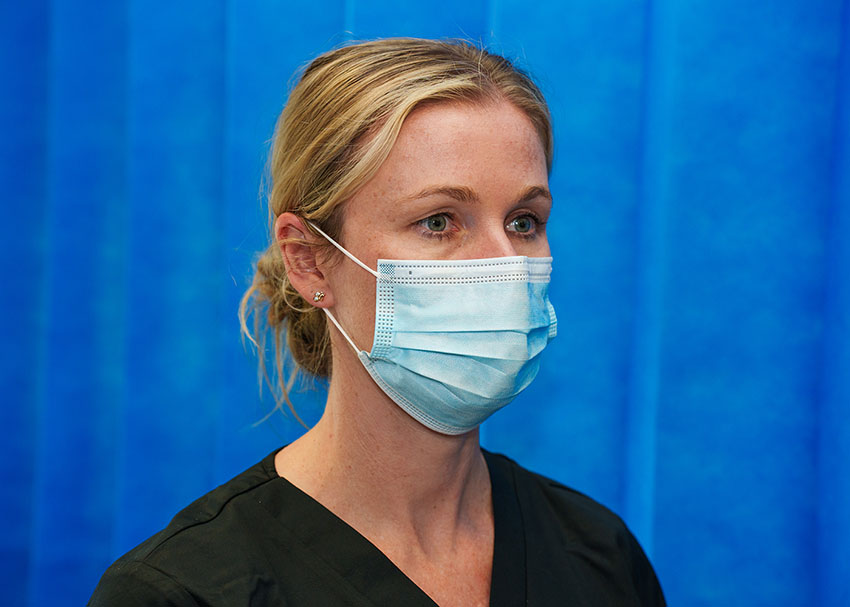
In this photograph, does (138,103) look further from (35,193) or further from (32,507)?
(32,507)

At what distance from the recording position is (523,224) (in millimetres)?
1255

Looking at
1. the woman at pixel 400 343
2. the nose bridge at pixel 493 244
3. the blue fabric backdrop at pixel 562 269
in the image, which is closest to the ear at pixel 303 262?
the woman at pixel 400 343

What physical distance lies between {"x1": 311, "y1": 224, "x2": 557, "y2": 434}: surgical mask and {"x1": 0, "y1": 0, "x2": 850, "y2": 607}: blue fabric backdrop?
2.33ft

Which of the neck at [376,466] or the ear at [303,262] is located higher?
the ear at [303,262]

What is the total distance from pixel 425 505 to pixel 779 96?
1.14 meters

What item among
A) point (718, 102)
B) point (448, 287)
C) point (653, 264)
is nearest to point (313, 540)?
point (448, 287)

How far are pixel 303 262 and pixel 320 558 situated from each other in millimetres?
434

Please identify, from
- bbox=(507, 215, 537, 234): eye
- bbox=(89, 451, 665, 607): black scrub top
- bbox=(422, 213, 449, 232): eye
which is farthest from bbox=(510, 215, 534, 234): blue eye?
bbox=(89, 451, 665, 607): black scrub top

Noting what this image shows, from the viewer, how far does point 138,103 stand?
1.96m

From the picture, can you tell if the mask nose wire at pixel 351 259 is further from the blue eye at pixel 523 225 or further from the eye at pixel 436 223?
the blue eye at pixel 523 225

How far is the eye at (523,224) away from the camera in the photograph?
4.05 ft

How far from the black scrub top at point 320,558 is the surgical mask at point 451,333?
0.74ft

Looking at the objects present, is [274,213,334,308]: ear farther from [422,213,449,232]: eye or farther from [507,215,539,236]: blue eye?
[507,215,539,236]: blue eye

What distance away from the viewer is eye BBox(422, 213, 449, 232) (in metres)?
1.17
